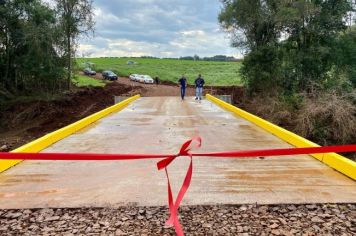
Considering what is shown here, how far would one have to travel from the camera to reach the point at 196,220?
4.79 m

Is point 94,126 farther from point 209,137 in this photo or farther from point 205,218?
point 205,218

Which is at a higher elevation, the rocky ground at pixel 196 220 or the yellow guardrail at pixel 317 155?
the yellow guardrail at pixel 317 155

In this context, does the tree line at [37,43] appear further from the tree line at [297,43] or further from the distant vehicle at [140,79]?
the distant vehicle at [140,79]

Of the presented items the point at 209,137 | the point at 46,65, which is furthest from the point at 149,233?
the point at 46,65

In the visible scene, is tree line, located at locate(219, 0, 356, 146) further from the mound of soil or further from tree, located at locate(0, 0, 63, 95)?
tree, located at locate(0, 0, 63, 95)

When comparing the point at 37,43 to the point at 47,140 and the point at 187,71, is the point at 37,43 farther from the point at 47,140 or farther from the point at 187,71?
the point at 187,71

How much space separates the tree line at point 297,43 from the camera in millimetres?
26188

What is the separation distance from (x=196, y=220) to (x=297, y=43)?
81.0 ft

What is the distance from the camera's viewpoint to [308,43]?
1069 inches

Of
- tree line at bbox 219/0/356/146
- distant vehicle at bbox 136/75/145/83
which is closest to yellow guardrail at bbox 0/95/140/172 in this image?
tree line at bbox 219/0/356/146

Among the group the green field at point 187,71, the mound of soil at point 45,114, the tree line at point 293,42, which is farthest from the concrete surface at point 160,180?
the green field at point 187,71

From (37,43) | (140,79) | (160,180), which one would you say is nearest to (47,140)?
(160,180)

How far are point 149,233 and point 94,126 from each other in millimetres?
9255

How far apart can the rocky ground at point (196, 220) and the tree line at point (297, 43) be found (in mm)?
21619
